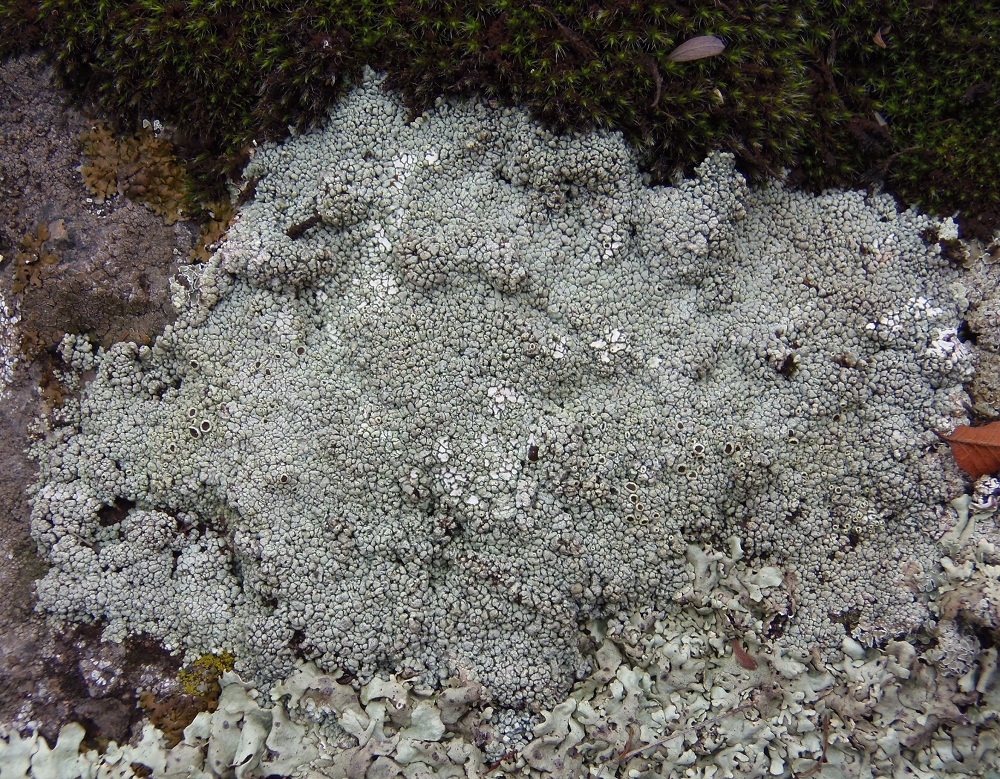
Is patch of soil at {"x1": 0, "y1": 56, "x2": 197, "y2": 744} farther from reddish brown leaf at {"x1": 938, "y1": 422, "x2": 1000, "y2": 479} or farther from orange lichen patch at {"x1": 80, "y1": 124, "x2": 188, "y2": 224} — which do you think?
reddish brown leaf at {"x1": 938, "y1": 422, "x2": 1000, "y2": 479}

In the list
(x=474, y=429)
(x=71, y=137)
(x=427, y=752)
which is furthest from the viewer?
(x=71, y=137)

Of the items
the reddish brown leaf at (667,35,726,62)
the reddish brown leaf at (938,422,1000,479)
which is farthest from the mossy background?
the reddish brown leaf at (938,422,1000,479)

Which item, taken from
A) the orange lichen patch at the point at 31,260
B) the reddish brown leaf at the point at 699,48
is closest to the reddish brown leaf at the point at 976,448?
the reddish brown leaf at the point at 699,48

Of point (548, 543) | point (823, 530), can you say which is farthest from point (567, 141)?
point (823, 530)

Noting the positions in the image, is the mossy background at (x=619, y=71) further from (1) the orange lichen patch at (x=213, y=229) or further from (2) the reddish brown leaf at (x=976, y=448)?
(2) the reddish brown leaf at (x=976, y=448)

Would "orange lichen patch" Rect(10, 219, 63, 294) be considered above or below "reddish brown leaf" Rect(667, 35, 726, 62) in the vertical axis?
below

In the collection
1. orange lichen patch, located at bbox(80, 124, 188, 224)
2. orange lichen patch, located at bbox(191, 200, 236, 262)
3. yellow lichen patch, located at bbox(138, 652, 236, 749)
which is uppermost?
orange lichen patch, located at bbox(80, 124, 188, 224)

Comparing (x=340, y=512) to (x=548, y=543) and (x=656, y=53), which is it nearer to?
(x=548, y=543)
